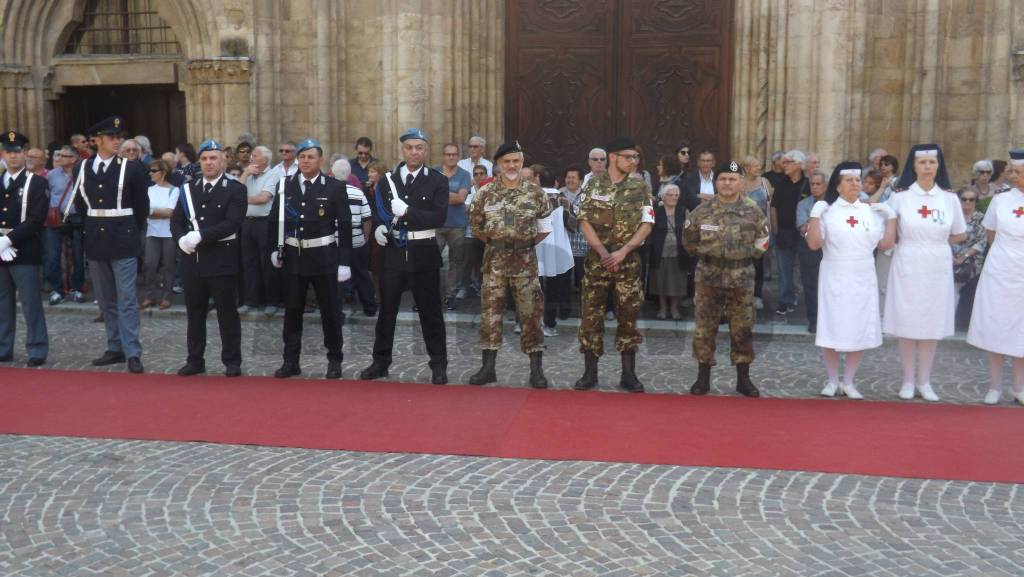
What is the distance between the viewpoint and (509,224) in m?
8.20

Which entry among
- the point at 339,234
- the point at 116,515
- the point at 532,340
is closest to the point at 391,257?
the point at 339,234

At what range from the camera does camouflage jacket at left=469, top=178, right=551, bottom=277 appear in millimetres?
8203

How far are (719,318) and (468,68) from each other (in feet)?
24.9

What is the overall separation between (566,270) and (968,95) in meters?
5.98

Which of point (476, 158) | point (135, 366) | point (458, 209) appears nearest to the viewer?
point (135, 366)

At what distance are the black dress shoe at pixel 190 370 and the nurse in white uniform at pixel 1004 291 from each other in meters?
5.87

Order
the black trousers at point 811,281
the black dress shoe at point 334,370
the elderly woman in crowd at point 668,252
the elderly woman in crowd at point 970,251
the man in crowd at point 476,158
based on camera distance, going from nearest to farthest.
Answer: the black dress shoe at point 334,370
the elderly woman in crowd at point 970,251
the black trousers at point 811,281
the elderly woman in crowd at point 668,252
the man in crowd at point 476,158

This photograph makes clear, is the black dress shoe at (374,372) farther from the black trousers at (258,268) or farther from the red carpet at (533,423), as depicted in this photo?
the black trousers at (258,268)

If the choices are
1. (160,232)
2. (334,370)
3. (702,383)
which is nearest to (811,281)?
(702,383)

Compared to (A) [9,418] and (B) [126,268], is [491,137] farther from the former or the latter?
(A) [9,418]

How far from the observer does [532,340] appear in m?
8.37

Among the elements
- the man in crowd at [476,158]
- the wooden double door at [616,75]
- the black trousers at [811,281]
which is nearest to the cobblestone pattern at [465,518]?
the black trousers at [811,281]

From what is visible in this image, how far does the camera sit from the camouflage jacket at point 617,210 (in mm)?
8039

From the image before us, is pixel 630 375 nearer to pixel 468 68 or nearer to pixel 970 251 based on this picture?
pixel 970 251
